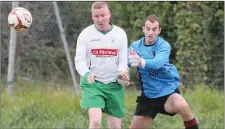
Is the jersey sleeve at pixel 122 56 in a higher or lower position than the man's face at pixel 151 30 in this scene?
lower

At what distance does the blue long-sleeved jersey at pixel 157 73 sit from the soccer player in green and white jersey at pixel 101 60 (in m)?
0.24

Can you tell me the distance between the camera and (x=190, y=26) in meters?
11.7

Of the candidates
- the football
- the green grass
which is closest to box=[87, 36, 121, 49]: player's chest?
the football

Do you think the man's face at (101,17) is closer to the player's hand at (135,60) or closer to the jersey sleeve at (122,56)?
the jersey sleeve at (122,56)

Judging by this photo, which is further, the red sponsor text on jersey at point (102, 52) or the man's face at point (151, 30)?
the man's face at point (151, 30)

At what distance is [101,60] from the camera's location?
7.56 metres

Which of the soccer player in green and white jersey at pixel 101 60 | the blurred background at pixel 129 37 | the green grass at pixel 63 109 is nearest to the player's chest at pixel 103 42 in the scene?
the soccer player in green and white jersey at pixel 101 60

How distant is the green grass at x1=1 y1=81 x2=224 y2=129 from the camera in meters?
9.77

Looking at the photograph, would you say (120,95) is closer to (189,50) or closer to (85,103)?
(85,103)

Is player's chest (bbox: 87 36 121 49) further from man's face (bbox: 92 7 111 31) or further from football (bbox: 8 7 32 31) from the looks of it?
football (bbox: 8 7 32 31)

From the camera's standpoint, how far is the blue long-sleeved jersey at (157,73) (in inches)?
306

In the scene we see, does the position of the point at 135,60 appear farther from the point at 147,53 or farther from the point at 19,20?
the point at 19,20

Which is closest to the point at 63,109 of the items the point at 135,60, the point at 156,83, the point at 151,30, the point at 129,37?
the point at 129,37

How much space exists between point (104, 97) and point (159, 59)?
78 cm
